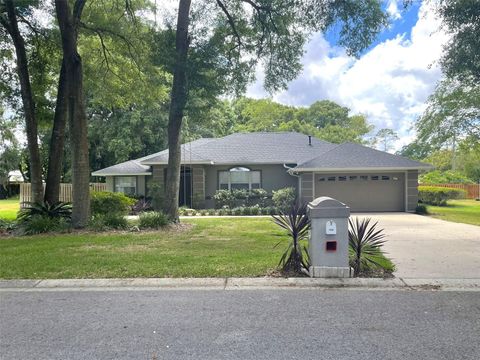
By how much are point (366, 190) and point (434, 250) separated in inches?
448

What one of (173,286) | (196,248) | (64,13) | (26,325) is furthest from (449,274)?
(64,13)

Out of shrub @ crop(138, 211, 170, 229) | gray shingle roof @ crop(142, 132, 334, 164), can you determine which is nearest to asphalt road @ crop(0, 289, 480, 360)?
shrub @ crop(138, 211, 170, 229)

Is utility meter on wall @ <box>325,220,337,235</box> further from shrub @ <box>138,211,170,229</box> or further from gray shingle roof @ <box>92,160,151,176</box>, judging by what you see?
gray shingle roof @ <box>92,160,151,176</box>

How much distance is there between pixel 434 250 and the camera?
8.58m

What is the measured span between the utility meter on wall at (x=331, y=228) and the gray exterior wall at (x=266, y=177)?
15.2 m

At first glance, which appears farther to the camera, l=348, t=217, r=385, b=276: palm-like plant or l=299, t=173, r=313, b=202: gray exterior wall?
l=299, t=173, r=313, b=202: gray exterior wall

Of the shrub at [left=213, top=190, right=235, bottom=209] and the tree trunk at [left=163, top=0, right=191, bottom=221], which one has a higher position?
the tree trunk at [left=163, top=0, right=191, bottom=221]

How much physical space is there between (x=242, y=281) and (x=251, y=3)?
1031 centimetres

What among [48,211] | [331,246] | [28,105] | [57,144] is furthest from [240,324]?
[28,105]

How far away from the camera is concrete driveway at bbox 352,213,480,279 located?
656cm

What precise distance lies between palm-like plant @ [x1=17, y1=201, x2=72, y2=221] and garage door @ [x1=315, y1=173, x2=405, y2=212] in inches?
473

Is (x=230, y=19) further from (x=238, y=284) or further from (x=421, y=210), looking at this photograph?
(x=421, y=210)

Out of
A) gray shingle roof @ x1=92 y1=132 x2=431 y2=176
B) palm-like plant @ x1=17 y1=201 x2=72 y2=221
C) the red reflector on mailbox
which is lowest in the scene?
the red reflector on mailbox

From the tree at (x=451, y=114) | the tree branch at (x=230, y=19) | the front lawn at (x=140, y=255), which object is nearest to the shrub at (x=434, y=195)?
the tree at (x=451, y=114)
